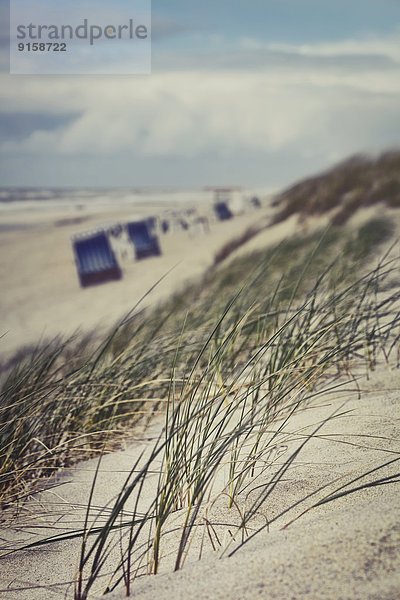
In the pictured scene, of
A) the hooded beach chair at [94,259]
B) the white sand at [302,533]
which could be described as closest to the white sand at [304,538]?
the white sand at [302,533]

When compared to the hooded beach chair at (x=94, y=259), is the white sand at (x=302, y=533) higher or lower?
higher

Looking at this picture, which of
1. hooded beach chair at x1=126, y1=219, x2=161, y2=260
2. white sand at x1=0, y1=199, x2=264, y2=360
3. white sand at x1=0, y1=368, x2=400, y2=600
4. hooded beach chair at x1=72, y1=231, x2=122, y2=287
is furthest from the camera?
hooded beach chair at x1=126, y1=219, x2=161, y2=260

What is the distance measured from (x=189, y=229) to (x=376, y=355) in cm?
1485

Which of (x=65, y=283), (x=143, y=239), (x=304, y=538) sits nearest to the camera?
(x=304, y=538)

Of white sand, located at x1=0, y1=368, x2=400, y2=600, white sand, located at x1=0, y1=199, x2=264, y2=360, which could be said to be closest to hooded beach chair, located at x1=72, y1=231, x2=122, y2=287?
white sand, located at x1=0, y1=199, x2=264, y2=360

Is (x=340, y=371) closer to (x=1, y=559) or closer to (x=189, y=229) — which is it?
(x=1, y=559)

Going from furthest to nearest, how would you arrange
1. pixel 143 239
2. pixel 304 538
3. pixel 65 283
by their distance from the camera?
pixel 143 239 → pixel 65 283 → pixel 304 538

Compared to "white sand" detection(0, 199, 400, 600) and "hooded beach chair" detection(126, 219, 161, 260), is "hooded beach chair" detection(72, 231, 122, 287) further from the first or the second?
"white sand" detection(0, 199, 400, 600)

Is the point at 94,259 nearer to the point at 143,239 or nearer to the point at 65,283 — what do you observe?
the point at 65,283

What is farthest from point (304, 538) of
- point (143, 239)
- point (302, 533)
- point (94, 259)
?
point (143, 239)

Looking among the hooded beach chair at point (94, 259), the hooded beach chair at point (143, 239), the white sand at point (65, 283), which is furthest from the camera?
the hooded beach chair at point (143, 239)

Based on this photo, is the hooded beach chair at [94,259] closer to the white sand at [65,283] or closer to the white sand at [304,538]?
the white sand at [65,283]

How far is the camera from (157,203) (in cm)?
3538

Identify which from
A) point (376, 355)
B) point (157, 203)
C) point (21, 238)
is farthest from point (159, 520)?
point (157, 203)
